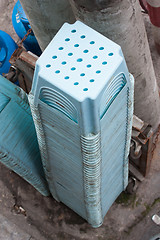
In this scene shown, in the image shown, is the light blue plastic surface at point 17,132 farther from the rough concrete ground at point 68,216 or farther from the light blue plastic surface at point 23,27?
the light blue plastic surface at point 23,27

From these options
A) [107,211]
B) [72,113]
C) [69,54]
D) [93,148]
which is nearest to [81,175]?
[93,148]

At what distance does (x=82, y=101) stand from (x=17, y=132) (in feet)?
8.04

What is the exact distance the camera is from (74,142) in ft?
15.4

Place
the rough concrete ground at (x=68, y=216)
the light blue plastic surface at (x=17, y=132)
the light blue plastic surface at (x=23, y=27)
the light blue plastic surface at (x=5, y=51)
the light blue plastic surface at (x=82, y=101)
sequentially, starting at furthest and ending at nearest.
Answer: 1. the light blue plastic surface at (x=5, y=51)
2. the light blue plastic surface at (x=23, y=27)
3. the rough concrete ground at (x=68, y=216)
4. the light blue plastic surface at (x=17, y=132)
5. the light blue plastic surface at (x=82, y=101)

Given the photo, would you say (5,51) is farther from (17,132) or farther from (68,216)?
(68,216)

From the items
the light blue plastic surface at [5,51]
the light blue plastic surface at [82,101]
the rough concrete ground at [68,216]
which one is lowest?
the rough concrete ground at [68,216]

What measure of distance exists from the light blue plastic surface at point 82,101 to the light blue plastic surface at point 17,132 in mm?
588

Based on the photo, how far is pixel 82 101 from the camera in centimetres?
382

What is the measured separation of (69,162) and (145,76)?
2.28 m

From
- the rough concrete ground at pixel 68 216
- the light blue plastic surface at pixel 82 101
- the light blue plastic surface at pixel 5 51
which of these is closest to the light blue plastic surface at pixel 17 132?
the light blue plastic surface at pixel 82 101

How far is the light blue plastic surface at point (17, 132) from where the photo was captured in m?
5.61

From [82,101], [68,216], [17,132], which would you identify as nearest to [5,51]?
[17,132]

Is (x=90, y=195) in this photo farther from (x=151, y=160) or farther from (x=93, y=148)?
(x=151, y=160)

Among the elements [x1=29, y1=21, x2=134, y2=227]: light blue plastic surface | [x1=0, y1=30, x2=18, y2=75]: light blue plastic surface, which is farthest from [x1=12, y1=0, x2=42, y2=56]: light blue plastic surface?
[x1=29, y1=21, x2=134, y2=227]: light blue plastic surface
